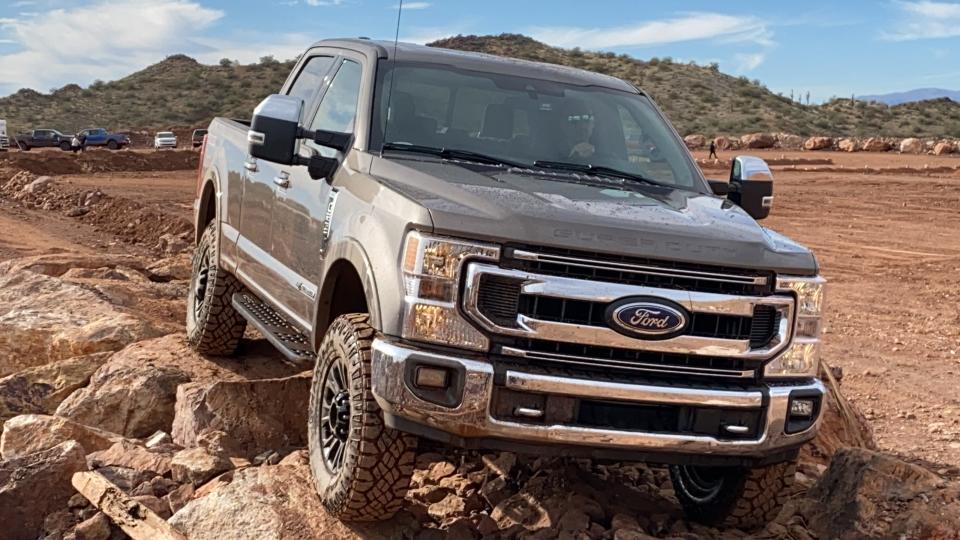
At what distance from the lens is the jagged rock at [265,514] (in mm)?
4547

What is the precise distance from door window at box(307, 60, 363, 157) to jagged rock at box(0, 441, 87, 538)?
190cm

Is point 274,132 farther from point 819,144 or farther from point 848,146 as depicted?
point 819,144

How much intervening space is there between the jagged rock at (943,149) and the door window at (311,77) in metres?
37.0

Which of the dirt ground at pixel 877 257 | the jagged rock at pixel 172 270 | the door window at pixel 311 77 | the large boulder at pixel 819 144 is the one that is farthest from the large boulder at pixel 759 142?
the door window at pixel 311 77

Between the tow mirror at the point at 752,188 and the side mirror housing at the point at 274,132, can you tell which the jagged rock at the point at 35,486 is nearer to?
the side mirror housing at the point at 274,132

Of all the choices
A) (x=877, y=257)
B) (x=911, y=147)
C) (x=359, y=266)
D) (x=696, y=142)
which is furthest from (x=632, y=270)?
(x=696, y=142)

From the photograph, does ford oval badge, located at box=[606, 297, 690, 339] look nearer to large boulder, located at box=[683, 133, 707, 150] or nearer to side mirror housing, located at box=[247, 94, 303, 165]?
side mirror housing, located at box=[247, 94, 303, 165]

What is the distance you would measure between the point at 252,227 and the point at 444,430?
2.89m

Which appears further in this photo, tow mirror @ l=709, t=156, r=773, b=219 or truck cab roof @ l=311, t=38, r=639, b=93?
truck cab roof @ l=311, t=38, r=639, b=93

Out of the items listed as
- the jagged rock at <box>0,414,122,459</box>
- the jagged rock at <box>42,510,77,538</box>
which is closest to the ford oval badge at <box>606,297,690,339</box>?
the jagged rock at <box>42,510,77,538</box>

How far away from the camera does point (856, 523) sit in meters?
4.84

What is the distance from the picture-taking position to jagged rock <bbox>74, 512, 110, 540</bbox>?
506cm

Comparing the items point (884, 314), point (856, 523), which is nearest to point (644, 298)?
point (856, 523)

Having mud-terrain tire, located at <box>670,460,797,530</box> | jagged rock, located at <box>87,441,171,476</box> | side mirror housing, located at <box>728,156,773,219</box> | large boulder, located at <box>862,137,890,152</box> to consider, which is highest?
large boulder, located at <box>862,137,890,152</box>
